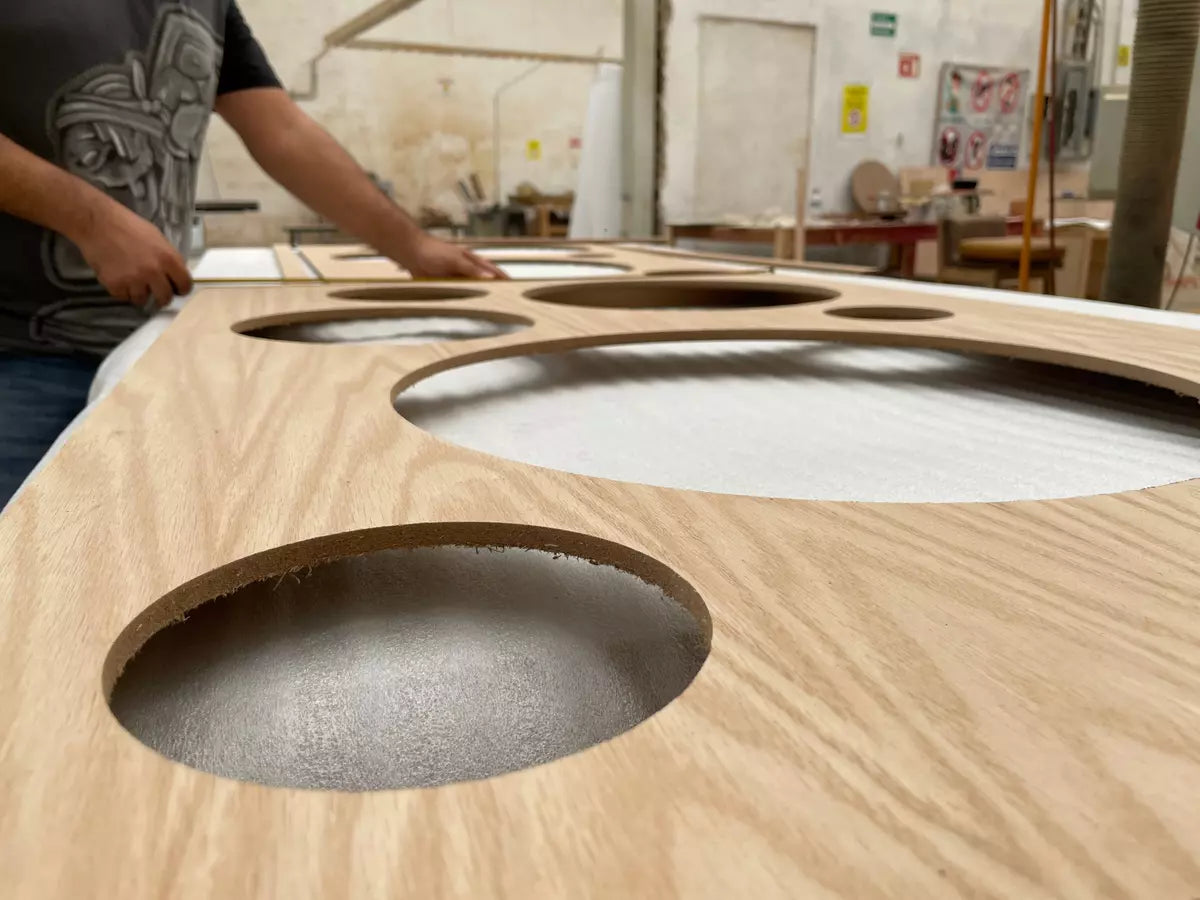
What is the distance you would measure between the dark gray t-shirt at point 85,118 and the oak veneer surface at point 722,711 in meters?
0.99

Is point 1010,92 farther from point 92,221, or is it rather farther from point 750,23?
point 92,221

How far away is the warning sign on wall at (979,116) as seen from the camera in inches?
272

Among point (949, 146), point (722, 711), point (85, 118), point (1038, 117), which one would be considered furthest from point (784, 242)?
point (722, 711)

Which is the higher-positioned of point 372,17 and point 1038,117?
point 372,17

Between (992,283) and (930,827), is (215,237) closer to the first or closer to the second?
(992,283)

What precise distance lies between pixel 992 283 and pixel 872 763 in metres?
4.83

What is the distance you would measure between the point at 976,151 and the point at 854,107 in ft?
4.34

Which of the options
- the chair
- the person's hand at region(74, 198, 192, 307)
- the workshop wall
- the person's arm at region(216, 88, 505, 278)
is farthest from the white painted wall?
the person's hand at region(74, 198, 192, 307)

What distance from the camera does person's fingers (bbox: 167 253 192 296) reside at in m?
1.33

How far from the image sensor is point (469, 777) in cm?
37

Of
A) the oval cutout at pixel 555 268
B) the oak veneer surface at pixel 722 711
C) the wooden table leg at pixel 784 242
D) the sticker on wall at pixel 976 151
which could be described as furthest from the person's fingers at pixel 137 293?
the sticker on wall at pixel 976 151

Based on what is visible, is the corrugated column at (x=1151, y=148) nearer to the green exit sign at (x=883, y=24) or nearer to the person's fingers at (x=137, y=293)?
the person's fingers at (x=137, y=293)

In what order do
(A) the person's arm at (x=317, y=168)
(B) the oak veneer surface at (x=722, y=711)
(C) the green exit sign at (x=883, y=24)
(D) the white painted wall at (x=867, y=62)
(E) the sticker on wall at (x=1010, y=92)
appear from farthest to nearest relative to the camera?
1. (E) the sticker on wall at (x=1010, y=92)
2. (C) the green exit sign at (x=883, y=24)
3. (D) the white painted wall at (x=867, y=62)
4. (A) the person's arm at (x=317, y=168)
5. (B) the oak veneer surface at (x=722, y=711)

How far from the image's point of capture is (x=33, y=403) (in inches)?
48.9
